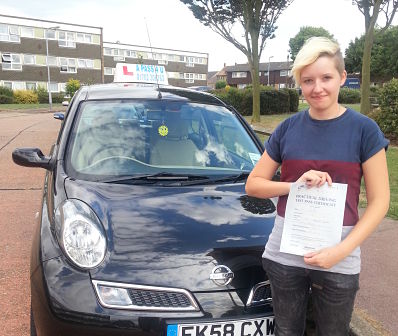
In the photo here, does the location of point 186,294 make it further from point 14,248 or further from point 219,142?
point 14,248

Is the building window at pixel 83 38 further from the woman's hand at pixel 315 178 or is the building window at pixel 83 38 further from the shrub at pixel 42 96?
the woman's hand at pixel 315 178

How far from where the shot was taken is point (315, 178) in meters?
1.60

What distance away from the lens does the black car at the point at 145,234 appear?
195 cm

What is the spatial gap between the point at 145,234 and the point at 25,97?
3952 cm

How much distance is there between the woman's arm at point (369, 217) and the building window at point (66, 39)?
48974mm

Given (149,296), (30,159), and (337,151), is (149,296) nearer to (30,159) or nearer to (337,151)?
(337,151)

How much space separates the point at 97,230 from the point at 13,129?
13988 mm

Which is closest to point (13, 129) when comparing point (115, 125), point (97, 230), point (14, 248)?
point (14, 248)

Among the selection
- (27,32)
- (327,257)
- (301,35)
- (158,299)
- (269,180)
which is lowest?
(158,299)

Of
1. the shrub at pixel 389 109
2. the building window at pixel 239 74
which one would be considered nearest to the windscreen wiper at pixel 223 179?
the shrub at pixel 389 109

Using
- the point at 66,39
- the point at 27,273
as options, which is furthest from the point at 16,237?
the point at 66,39

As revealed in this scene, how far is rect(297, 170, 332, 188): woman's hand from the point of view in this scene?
5.27 ft

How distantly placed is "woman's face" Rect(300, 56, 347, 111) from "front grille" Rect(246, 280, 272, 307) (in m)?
0.96

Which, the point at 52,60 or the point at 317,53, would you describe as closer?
the point at 317,53
